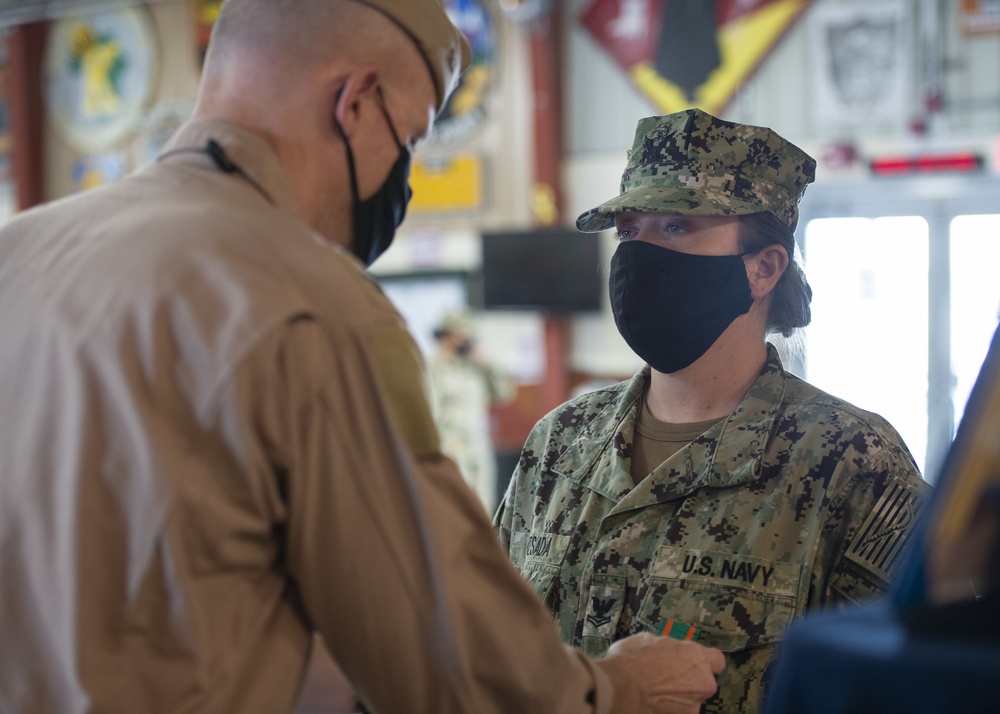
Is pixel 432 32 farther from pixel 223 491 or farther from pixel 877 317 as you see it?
pixel 877 317

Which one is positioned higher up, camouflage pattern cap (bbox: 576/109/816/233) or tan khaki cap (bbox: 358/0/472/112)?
tan khaki cap (bbox: 358/0/472/112)

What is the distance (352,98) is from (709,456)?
957mm

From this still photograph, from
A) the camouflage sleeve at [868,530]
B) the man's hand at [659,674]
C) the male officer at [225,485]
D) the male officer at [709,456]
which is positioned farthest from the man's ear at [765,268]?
the male officer at [225,485]

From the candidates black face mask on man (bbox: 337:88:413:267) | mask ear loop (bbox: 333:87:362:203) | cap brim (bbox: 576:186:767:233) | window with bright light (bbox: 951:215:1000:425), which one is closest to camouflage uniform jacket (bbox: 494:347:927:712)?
cap brim (bbox: 576:186:767:233)

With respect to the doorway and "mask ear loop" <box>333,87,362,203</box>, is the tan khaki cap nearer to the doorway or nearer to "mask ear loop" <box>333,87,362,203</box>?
"mask ear loop" <box>333,87,362,203</box>

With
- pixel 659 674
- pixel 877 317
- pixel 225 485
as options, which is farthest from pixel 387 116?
pixel 877 317

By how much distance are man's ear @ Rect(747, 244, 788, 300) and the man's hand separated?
773mm

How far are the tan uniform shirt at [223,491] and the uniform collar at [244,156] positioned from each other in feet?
0.22

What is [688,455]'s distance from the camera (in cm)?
200

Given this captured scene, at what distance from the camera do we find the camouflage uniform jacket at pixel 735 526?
178 cm

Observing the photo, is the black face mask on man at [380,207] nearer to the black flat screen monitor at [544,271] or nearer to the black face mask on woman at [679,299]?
the black face mask on woman at [679,299]

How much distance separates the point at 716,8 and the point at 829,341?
268 centimetres

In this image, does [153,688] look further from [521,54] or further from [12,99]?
[12,99]

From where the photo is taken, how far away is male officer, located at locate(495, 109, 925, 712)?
1.79 m
